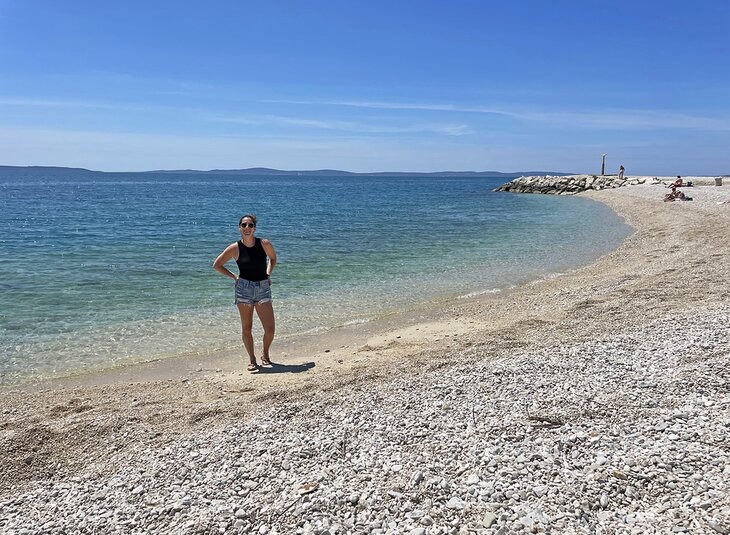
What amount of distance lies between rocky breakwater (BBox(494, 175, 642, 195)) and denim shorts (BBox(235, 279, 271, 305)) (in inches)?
2405

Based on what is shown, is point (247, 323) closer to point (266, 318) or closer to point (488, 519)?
point (266, 318)

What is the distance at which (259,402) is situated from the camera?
21.3 ft

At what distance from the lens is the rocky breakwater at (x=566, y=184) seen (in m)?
63.4

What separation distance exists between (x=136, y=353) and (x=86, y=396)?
212 centimetres

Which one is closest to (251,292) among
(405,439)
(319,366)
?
(319,366)

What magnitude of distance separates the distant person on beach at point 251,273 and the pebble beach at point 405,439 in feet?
2.65

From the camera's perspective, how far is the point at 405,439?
16.6 feet

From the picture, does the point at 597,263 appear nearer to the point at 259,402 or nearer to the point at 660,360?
the point at 660,360

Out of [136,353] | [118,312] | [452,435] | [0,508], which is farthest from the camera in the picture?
[118,312]

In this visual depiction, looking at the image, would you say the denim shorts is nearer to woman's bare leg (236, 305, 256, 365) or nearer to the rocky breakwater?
woman's bare leg (236, 305, 256, 365)

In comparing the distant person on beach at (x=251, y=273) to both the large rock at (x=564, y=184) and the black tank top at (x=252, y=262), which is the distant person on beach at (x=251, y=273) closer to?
the black tank top at (x=252, y=262)

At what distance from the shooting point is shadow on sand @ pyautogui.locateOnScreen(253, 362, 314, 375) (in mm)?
8117

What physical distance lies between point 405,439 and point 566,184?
71.6 m

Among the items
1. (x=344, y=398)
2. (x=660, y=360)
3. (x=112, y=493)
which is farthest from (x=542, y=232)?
(x=112, y=493)
